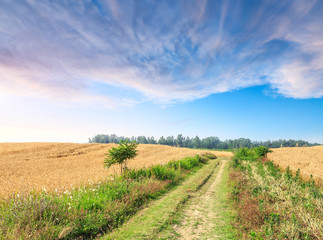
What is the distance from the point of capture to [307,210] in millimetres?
7070

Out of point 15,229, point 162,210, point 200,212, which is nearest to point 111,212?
point 162,210

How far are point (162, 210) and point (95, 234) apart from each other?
356 centimetres

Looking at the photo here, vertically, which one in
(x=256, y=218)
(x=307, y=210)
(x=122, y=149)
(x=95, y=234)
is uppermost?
(x=122, y=149)

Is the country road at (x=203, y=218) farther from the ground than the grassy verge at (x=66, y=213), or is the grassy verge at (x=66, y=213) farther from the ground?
the grassy verge at (x=66, y=213)

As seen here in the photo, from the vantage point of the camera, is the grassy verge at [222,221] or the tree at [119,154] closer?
the grassy verge at [222,221]

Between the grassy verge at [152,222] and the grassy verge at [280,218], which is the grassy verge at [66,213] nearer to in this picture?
the grassy verge at [152,222]

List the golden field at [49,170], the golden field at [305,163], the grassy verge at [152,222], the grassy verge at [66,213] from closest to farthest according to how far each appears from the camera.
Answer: the grassy verge at [66,213] < the grassy verge at [152,222] < the golden field at [49,170] < the golden field at [305,163]

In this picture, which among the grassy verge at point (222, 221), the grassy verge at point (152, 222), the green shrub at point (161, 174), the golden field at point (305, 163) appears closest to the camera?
the grassy verge at point (152, 222)

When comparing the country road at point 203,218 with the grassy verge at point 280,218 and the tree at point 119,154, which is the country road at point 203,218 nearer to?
the grassy verge at point 280,218

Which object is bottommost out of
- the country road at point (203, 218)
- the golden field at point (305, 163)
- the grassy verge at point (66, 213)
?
the country road at point (203, 218)

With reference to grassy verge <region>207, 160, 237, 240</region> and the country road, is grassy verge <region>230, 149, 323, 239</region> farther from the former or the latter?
the country road

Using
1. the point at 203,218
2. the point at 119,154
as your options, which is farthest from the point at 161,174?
the point at 203,218

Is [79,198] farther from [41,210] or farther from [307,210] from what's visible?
[307,210]

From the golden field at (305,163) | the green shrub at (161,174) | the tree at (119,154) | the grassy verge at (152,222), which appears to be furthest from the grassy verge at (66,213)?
the golden field at (305,163)
